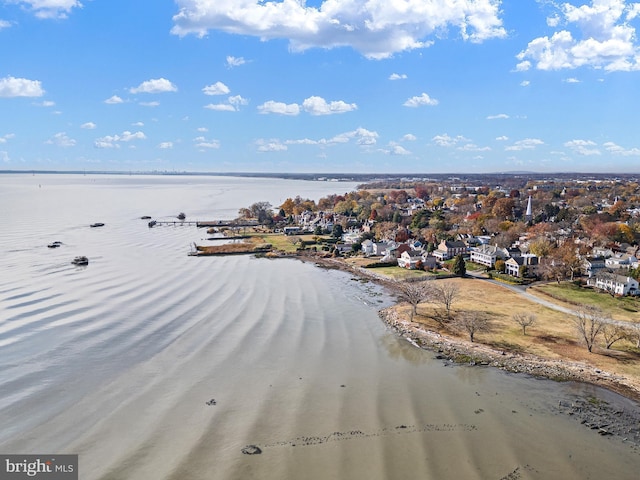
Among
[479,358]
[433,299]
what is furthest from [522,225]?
[479,358]

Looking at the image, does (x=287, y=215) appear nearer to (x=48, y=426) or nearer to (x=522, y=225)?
(x=522, y=225)

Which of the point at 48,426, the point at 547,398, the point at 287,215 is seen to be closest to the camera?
the point at 48,426

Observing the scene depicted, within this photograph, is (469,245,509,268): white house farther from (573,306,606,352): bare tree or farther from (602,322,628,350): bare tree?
(602,322,628,350): bare tree

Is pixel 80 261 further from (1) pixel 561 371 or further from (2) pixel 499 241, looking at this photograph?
(2) pixel 499 241

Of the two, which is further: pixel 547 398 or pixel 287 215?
pixel 287 215

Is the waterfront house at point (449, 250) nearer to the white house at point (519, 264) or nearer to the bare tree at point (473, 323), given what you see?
the white house at point (519, 264)

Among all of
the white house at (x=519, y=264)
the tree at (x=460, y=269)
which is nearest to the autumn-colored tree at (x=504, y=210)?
the white house at (x=519, y=264)

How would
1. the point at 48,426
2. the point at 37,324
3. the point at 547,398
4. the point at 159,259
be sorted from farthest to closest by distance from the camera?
the point at 159,259
the point at 37,324
the point at 547,398
the point at 48,426
